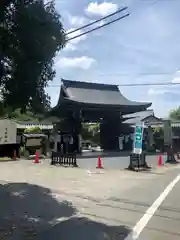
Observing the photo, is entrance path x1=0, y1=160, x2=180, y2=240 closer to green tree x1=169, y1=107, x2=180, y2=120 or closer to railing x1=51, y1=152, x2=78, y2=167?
railing x1=51, y1=152, x2=78, y2=167

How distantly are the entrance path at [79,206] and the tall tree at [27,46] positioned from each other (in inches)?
109

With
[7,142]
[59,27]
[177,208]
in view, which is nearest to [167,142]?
[7,142]

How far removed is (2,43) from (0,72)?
25.4 inches

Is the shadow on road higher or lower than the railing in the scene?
lower

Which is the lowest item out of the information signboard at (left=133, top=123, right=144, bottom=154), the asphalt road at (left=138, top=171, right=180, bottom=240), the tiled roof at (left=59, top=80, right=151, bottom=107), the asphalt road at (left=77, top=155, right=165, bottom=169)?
the asphalt road at (left=138, top=171, right=180, bottom=240)

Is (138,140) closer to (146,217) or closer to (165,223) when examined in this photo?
(146,217)

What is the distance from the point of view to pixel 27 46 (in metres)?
8.40

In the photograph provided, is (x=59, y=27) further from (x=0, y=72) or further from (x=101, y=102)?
(x=101, y=102)

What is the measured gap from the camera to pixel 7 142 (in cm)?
2967

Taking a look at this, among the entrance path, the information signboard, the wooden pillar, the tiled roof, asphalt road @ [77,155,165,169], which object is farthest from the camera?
the wooden pillar

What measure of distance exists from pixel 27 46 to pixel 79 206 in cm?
468

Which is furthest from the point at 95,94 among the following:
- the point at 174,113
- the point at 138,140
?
the point at 174,113

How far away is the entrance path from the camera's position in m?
7.59

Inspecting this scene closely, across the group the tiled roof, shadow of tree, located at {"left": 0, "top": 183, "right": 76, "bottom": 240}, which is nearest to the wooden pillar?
the tiled roof
